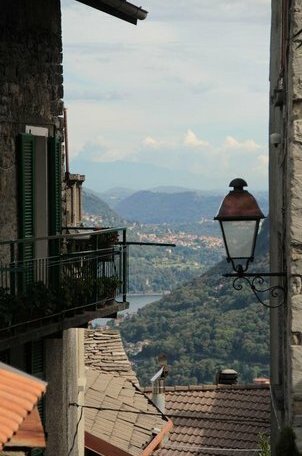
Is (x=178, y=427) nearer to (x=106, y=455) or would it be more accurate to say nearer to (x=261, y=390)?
(x=261, y=390)

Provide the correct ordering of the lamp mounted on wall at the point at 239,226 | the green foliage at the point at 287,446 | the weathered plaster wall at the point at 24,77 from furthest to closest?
1. the weathered plaster wall at the point at 24,77
2. the lamp mounted on wall at the point at 239,226
3. the green foliage at the point at 287,446

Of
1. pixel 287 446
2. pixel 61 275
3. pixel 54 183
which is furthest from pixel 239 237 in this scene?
pixel 54 183

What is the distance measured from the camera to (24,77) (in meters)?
15.4

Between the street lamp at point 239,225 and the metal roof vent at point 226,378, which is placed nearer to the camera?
the street lamp at point 239,225

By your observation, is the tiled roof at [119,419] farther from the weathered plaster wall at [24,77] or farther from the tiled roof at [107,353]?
the weathered plaster wall at [24,77]

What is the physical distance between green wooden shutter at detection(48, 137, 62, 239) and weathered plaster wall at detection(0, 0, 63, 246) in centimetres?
27

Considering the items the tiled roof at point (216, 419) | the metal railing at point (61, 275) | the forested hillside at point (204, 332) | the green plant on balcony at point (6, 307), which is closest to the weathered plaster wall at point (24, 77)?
the metal railing at point (61, 275)

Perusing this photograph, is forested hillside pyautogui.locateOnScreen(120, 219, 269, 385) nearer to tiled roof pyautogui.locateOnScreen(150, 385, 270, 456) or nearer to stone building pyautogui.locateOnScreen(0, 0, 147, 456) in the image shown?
tiled roof pyautogui.locateOnScreen(150, 385, 270, 456)

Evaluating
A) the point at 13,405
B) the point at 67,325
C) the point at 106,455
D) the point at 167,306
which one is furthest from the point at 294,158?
the point at 167,306

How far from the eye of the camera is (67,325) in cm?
1493

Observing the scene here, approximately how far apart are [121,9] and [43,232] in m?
2.70

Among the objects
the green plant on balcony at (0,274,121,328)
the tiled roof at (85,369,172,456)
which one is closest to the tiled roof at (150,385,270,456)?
the tiled roof at (85,369,172,456)

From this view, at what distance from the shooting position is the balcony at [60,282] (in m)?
13.8

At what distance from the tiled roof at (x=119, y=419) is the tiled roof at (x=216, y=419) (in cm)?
88
